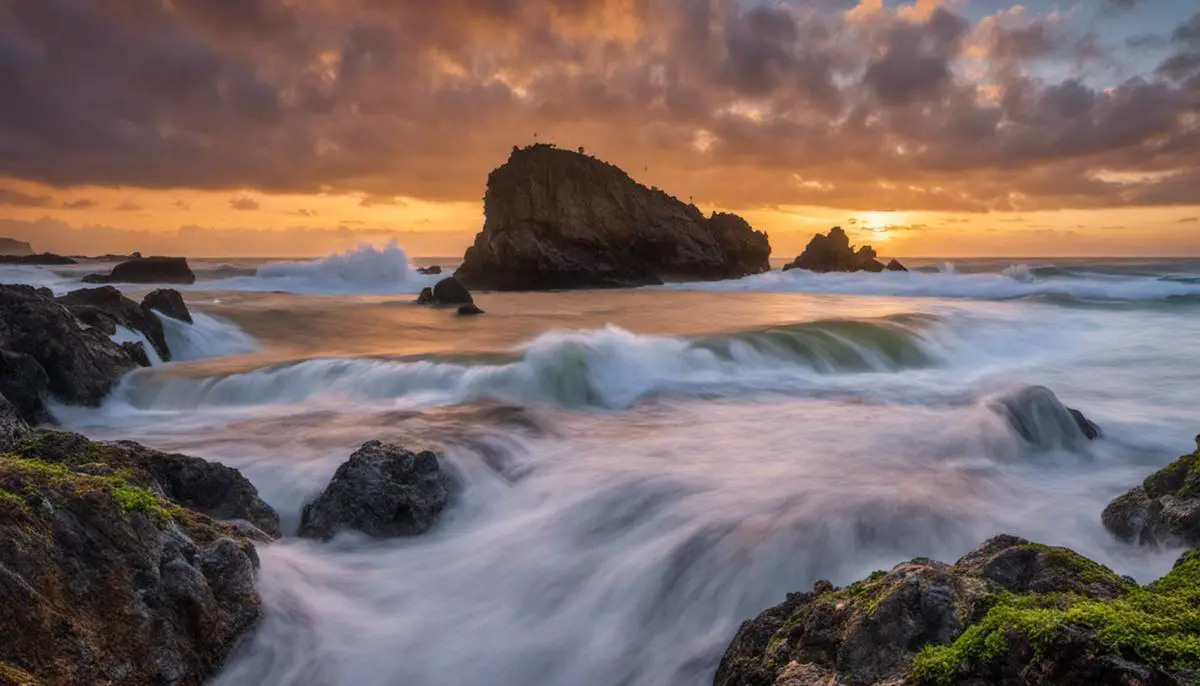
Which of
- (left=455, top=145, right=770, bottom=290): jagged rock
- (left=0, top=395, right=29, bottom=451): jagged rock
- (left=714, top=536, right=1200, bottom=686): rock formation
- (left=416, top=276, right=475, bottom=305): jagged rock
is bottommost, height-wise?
(left=714, top=536, right=1200, bottom=686): rock formation

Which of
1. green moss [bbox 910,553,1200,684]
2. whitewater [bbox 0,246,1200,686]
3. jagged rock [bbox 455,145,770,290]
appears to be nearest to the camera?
green moss [bbox 910,553,1200,684]

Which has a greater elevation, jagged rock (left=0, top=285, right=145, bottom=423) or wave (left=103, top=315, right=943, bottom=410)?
jagged rock (left=0, top=285, right=145, bottom=423)

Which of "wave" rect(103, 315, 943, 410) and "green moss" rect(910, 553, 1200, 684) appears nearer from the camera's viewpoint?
"green moss" rect(910, 553, 1200, 684)

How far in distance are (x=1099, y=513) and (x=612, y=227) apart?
2131 inches

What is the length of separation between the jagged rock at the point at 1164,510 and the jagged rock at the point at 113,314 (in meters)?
17.3

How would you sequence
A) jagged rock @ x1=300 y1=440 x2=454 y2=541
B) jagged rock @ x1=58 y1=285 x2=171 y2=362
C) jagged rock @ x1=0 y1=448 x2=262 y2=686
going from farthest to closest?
jagged rock @ x1=58 y1=285 x2=171 y2=362 → jagged rock @ x1=300 y1=440 x2=454 y2=541 → jagged rock @ x1=0 y1=448 x2=262 y2=686

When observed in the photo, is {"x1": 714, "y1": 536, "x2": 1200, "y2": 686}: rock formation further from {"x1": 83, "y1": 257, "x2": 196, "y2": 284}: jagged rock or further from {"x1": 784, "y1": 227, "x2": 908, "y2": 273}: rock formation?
{"x1": 784, "y1": 227, "x2": 908, "y2": 273}: rock formation

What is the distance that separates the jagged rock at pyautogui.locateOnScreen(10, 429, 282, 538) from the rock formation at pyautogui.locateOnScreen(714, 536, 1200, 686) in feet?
15.7

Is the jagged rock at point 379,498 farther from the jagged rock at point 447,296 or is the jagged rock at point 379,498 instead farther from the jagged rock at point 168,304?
the jagged rock at point 447,296

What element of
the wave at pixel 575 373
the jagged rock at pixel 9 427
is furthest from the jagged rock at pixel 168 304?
the jagged rock at pixel 9 427

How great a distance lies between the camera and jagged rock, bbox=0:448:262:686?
343 centimetres

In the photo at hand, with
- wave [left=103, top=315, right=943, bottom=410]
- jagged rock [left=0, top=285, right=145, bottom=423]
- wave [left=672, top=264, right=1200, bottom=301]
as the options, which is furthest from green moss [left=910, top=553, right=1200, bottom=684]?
wave [left=672, top=264, right=1200, bottom=301]

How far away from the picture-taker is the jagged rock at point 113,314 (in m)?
14.9

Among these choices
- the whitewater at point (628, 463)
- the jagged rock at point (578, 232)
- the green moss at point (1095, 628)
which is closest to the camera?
the green moss at point (1095, 628)
